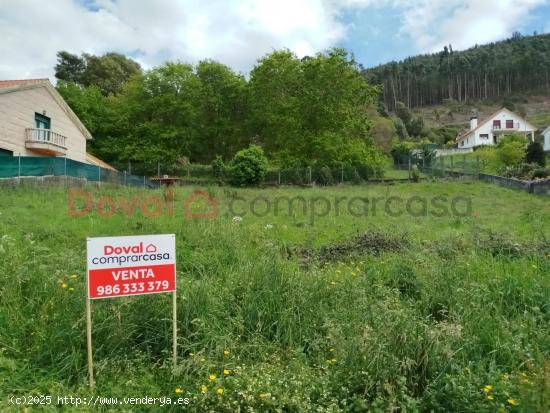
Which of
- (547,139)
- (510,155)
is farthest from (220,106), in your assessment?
(547,139)

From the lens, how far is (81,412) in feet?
9.34

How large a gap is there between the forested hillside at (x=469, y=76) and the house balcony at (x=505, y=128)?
32.7 meters

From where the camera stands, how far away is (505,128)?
54000mm

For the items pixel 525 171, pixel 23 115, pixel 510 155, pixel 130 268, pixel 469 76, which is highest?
pixel 469 76

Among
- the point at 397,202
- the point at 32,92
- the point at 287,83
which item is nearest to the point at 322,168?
the point at 287,83

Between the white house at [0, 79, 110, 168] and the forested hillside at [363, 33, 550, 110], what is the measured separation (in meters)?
72.1

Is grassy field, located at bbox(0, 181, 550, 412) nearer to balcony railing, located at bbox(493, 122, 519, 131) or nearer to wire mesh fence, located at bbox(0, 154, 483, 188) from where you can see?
wire mesh fence, located at bbox(0, 154, 483, 188)

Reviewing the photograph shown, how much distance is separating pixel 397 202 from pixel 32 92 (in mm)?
20726

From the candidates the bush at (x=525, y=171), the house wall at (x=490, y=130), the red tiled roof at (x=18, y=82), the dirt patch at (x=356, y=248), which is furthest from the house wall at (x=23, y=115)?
the house wall at (x=490, y=130)

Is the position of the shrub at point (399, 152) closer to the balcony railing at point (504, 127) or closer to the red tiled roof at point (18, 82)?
the balcony railing at point (504, 127)

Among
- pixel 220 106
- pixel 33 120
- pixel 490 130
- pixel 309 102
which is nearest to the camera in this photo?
pixel 33 120

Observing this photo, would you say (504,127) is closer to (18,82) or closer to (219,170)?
(219,170)

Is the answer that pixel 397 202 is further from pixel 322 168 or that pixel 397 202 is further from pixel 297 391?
pixel 297 391

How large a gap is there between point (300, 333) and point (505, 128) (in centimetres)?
6106
